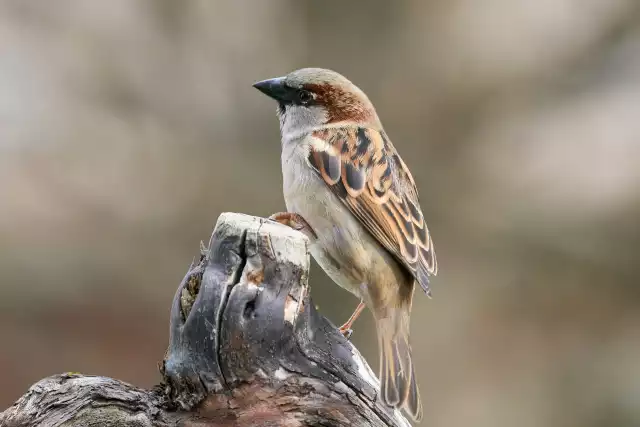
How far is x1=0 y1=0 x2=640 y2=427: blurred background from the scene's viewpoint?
19.9 feet

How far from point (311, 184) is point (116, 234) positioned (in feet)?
12.4

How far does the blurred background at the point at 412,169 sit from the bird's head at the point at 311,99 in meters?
2.82

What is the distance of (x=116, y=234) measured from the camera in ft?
20.4

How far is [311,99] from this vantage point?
2973 millimetres

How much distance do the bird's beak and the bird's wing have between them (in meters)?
0.19

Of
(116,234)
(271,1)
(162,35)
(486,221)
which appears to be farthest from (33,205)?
(486,221)

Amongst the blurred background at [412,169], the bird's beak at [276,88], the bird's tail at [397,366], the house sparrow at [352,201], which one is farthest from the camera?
the blurred background at [412,169]

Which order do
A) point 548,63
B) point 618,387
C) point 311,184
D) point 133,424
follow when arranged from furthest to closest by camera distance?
point 548,63
point 618,387
point 311,184
point 133,424

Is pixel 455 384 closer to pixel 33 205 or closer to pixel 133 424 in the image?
pixel 33 205

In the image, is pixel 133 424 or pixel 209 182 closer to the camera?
pixel 133 424

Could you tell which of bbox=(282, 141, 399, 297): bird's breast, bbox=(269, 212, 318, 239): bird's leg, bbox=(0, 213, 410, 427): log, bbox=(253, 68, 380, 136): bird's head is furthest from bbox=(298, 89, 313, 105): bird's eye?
bbox=(0, 213, 410, 427): log

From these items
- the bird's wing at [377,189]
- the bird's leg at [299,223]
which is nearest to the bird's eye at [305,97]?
the bird's wing at [377,189]

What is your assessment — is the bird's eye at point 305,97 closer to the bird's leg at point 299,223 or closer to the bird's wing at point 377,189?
the bird's wing at point 377,189

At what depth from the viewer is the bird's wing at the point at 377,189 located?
2.66 meters
